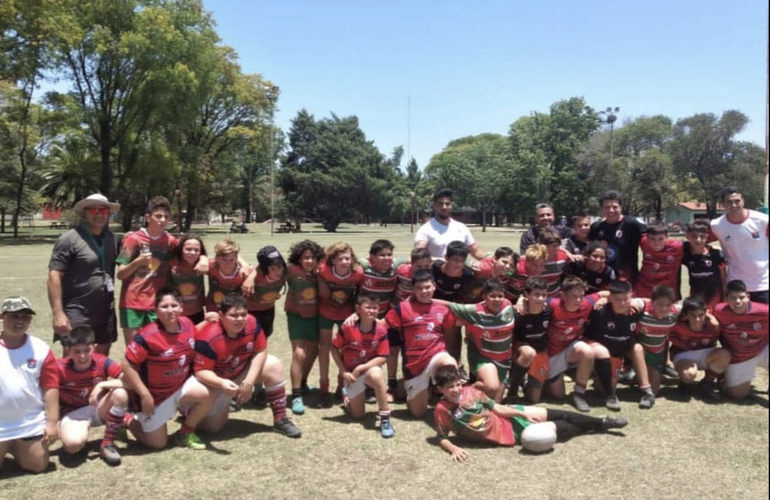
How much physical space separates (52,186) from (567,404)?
7500 cm

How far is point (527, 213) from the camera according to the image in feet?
225

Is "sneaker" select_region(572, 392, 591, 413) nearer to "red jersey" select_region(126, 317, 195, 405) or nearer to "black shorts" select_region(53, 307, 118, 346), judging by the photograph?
"red jersey" select_region(126, 317, 195, 405)

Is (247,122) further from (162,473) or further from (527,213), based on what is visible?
(162,473)

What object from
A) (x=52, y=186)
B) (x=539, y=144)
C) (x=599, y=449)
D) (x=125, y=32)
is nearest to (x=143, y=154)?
(x=125, y=32)

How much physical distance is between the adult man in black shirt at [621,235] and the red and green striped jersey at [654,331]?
0.96 meters

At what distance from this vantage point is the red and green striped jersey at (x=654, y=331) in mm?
6074

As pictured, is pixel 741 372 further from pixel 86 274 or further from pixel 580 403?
pixel 86 274

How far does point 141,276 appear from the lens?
5.72m

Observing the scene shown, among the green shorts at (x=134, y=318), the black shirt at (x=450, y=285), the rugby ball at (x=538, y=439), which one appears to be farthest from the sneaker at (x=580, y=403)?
A: the green shorts at (x=134, y=318)

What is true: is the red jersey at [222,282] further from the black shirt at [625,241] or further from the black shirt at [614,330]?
the black shirt at [625,241]

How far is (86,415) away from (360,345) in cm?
237

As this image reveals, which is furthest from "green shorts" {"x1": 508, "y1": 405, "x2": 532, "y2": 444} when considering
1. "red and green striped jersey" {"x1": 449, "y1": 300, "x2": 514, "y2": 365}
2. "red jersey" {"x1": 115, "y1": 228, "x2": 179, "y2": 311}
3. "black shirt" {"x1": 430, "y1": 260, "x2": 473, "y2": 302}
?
"red jersey" {"x1": 115, "y1": 228, "x2": 179, "y2": 311}

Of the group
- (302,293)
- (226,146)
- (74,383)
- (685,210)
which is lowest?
(74,383)

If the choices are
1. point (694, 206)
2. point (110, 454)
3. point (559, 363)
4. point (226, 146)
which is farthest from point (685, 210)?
point (110, 454)
